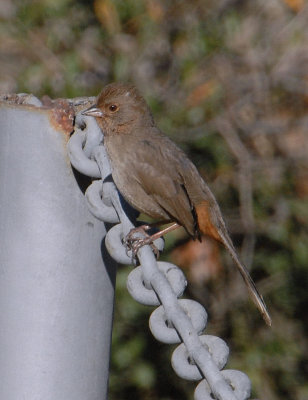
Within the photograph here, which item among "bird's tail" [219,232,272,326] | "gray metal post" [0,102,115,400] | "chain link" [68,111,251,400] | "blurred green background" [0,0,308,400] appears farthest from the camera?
"blurred green background" [0,0,308,400]

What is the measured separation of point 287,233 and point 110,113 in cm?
179

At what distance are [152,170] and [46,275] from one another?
1621 millimetres

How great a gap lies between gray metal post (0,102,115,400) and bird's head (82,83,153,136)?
4.71 ft

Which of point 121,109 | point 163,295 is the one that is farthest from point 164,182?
point 163,295

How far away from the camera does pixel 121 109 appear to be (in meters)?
3.82

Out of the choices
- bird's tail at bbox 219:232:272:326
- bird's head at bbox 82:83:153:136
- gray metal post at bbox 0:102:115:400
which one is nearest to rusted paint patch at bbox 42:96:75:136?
gray metal post at bbox 0:102:115:400

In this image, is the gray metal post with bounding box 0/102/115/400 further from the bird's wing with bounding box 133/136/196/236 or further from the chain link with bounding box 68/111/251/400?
the bird's wing with bounding box 133/136/196/236

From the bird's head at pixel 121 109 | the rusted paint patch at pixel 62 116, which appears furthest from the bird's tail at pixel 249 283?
the rusted paint patch at pixel 62 116

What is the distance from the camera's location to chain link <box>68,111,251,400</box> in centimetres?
172

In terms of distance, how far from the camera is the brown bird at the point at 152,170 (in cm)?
370

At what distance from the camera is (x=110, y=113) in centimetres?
376

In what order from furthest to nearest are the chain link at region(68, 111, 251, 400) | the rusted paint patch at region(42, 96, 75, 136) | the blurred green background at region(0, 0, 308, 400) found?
1. the blurred green background at region(0, 0, 308, 400)
2. the rusted paint patch at region(42, 96, 75, 136)
3. the chain link at region(68, 111, 251, 400)

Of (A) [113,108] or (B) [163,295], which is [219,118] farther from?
(B) [163,295]

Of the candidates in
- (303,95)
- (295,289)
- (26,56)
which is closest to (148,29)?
(26,56)
